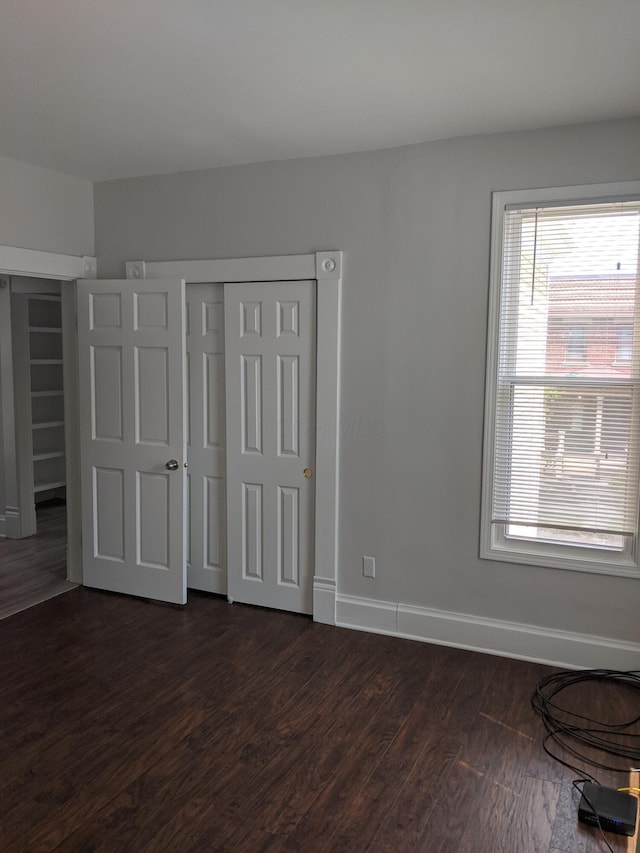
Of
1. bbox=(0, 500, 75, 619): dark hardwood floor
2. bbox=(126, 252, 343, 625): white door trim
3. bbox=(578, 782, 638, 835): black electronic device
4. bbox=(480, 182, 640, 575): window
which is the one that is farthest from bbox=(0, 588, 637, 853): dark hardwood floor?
bbox=(480, 182, 640, 575): window

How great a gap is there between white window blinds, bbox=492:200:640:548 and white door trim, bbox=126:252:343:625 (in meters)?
0.91

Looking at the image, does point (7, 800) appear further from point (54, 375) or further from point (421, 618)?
point (54, 375)

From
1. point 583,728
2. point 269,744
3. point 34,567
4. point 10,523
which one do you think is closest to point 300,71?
point 269,744

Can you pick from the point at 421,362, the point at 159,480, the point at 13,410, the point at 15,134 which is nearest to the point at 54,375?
the point at 13,410

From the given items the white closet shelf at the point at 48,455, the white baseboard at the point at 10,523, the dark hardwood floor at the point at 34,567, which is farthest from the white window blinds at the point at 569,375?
the white closet shelf at the point at 48,455

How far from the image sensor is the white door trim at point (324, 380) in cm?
380

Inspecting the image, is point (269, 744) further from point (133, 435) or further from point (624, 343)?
point (624, 343)

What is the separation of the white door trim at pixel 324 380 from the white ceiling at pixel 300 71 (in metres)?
0.62

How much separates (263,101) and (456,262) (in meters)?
1.26

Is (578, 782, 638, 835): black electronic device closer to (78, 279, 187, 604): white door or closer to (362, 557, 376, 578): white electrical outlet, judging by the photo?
(362, 557, 376, 578): white electrical outlet

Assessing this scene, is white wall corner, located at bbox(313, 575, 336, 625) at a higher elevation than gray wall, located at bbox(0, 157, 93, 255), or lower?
lower

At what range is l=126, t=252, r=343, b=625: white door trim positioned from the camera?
12.5ft

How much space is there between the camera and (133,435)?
431 cm

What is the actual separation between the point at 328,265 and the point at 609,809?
283 cm
